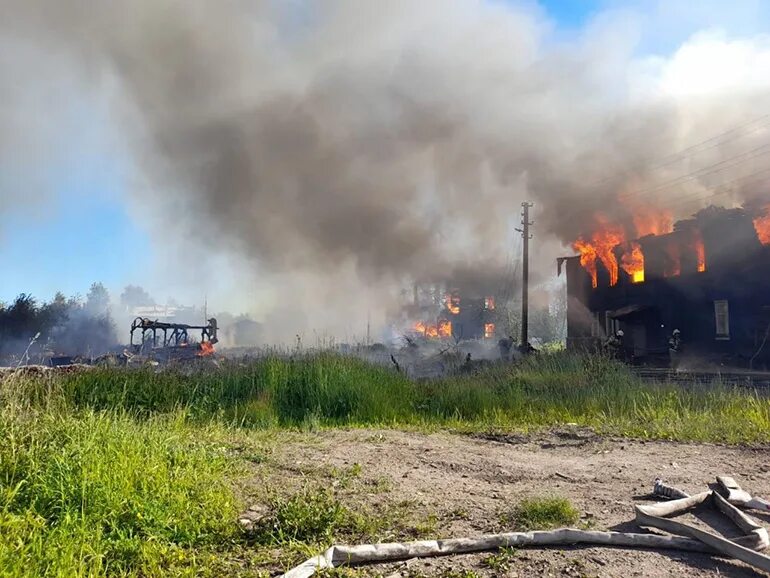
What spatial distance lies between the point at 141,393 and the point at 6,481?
5.00m

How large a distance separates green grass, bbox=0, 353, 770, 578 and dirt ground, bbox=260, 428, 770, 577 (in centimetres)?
29

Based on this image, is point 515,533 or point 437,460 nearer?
point 515,533

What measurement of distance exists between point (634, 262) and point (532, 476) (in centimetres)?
2592

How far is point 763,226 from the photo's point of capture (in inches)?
870

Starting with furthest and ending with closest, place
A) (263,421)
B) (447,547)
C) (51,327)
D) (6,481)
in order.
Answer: (51,327) < (263,421) < (6,481) < (447,547)

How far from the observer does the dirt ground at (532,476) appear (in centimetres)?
293

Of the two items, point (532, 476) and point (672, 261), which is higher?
point (672, 261)

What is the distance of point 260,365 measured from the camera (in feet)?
34.5

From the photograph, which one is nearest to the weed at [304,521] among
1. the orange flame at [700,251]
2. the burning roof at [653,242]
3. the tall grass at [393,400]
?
the tall grass at [393,400]

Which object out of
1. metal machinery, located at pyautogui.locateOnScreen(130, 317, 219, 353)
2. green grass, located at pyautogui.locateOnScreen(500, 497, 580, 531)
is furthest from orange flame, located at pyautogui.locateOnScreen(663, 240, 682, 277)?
green grass, located at pyautogui.locateOnScreen(500, 497, 580, 531)

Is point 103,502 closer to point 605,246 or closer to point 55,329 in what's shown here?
point 605,246

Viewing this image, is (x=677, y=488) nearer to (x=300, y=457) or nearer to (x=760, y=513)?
(x=760, y=513)

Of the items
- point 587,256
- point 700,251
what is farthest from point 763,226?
point 587,256

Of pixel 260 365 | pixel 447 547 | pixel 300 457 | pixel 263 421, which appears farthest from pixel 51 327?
pixel 447 547
